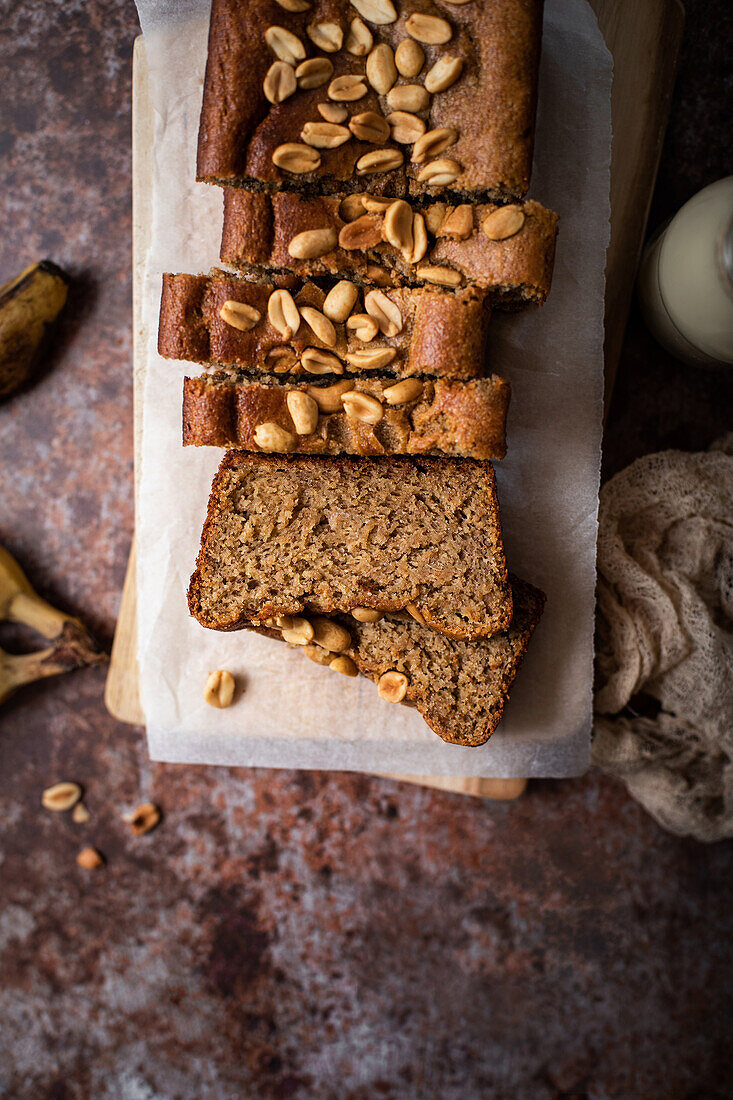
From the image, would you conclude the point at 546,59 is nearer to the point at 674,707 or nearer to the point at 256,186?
the point at 256,186

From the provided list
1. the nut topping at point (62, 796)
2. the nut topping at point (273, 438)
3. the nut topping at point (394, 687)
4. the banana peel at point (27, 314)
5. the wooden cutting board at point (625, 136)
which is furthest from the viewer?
the nut topping at point (62, 796)

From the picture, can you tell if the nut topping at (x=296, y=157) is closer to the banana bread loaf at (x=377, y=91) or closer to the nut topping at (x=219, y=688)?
the banana bread loaf at (x=377, y=91)

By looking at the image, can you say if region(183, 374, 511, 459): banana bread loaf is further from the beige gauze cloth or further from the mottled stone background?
the mottled stone background

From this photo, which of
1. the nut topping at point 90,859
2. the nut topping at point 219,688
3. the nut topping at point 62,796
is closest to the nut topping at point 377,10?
the nut topping at point 219,688

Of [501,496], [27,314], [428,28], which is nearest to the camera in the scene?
[428,28]

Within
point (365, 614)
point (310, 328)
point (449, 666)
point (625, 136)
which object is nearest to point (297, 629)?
point (365, 614)

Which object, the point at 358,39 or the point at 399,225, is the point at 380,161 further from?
the point at 358,39

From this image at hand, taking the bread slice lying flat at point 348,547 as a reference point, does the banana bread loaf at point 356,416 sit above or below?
above
